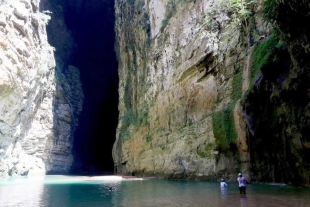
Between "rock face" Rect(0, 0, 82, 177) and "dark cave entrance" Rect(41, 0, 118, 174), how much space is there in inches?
144

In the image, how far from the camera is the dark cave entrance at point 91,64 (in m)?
55.2

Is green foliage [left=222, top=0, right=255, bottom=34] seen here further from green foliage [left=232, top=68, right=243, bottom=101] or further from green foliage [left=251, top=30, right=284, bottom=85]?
green foliage [left=232, top=68, right=243, bottom=101]

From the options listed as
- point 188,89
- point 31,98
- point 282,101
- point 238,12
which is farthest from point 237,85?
point 31,98

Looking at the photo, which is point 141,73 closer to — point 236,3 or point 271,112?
point 236,3

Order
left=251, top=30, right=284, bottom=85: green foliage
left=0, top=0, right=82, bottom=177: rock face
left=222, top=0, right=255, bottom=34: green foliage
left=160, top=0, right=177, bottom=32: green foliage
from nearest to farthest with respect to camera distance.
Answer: left=251, top=30, right=284, bottom=85: green foliage
left=222, top=0, right=255, bottom=34: green foliage
left=160, top=0, right=177, bottom=32: green foliage
left=0, top=0, right=82, bottom=177: rock face

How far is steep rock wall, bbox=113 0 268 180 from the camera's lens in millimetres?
20625

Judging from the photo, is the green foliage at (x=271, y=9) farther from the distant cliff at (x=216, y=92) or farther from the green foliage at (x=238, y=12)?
the green foliage at (x=238, y=12)

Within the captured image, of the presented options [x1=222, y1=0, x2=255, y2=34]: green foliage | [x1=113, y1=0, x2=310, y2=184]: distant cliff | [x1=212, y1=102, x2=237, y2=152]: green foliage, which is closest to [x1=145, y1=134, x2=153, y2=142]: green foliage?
[x1=113, y1=0, x2=310, y2=184]: distant cliff

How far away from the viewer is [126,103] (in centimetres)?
4144

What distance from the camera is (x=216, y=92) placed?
2277 centimetres

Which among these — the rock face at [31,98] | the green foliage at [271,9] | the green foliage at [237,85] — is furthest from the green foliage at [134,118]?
the green foliage at [271,9]

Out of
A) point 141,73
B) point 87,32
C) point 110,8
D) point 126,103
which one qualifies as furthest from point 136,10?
point 87,32

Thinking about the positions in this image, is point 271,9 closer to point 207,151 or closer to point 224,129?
point 224,129

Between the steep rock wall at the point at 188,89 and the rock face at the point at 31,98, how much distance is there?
1202 cm
